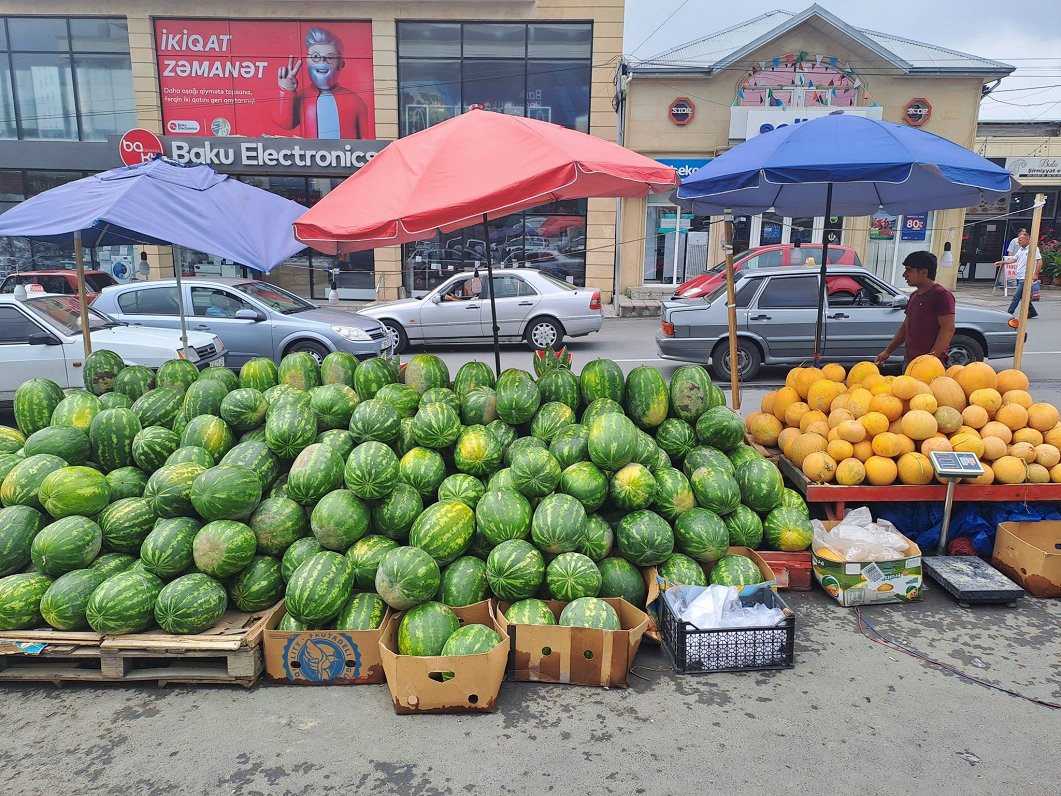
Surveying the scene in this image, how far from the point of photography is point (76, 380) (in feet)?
27.5

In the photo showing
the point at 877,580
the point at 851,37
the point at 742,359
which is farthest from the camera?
the point at 851,37

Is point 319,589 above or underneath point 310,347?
underneath

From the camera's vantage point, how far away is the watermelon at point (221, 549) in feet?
12.4

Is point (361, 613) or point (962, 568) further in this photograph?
point (962, 568)

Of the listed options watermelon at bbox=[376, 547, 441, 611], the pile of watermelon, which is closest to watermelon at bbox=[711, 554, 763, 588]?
the pile of watermelon

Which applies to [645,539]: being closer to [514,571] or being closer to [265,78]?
A: [514,571]

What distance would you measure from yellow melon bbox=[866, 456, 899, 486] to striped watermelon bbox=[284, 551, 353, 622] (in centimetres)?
367

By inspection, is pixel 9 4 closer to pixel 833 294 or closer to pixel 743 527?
pixel 833 294

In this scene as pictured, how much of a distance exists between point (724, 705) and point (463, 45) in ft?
66.1

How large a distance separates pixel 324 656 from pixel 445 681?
0.74 metres

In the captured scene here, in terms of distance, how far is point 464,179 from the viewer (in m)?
3.95

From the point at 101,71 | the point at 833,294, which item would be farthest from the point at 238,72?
the point at 833,294

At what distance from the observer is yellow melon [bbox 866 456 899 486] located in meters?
4.87

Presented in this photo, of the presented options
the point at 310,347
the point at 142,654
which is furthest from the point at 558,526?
the point at 310,347
